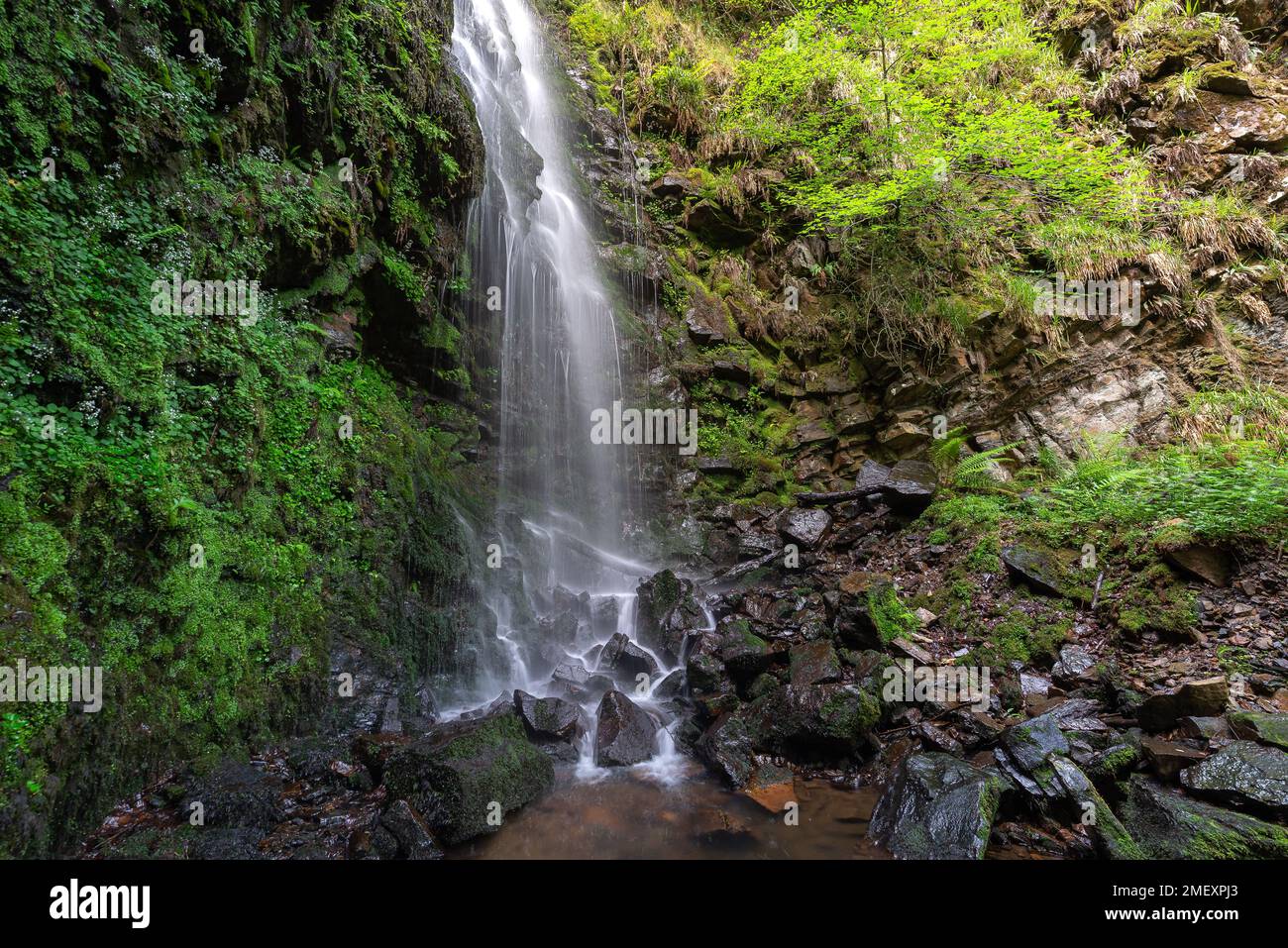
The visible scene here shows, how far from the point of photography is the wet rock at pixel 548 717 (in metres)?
5.68

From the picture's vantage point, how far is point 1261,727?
3.56m

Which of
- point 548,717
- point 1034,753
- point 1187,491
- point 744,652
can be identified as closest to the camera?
point 1034,753

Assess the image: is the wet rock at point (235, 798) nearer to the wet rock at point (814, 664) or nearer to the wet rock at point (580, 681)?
the wet rock at point (580, 681)

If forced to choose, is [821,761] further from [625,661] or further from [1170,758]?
[625,661]

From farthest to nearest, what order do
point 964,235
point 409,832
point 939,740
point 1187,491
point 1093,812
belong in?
point 964,235 < point 1187,491 < point 939,740 < point 409,832 < point 1093,812

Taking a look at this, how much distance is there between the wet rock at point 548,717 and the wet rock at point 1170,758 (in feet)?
15.6

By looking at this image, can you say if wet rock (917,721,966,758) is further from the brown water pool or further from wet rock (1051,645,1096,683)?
wet rock (1051,645,1096,683)

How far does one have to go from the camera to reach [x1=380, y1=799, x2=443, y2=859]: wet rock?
12.7ft

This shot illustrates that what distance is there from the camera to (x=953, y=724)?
4.95 m

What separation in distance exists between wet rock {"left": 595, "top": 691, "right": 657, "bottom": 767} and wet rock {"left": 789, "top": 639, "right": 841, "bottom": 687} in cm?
165

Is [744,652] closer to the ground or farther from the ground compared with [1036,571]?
closer to the ground

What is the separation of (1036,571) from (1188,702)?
214 cm

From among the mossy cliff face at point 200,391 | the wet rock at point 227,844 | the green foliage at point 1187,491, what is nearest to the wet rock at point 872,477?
the green foliage at point 1187,491

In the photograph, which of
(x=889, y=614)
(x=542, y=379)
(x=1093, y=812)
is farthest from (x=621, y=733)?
(x=542, y=379)
